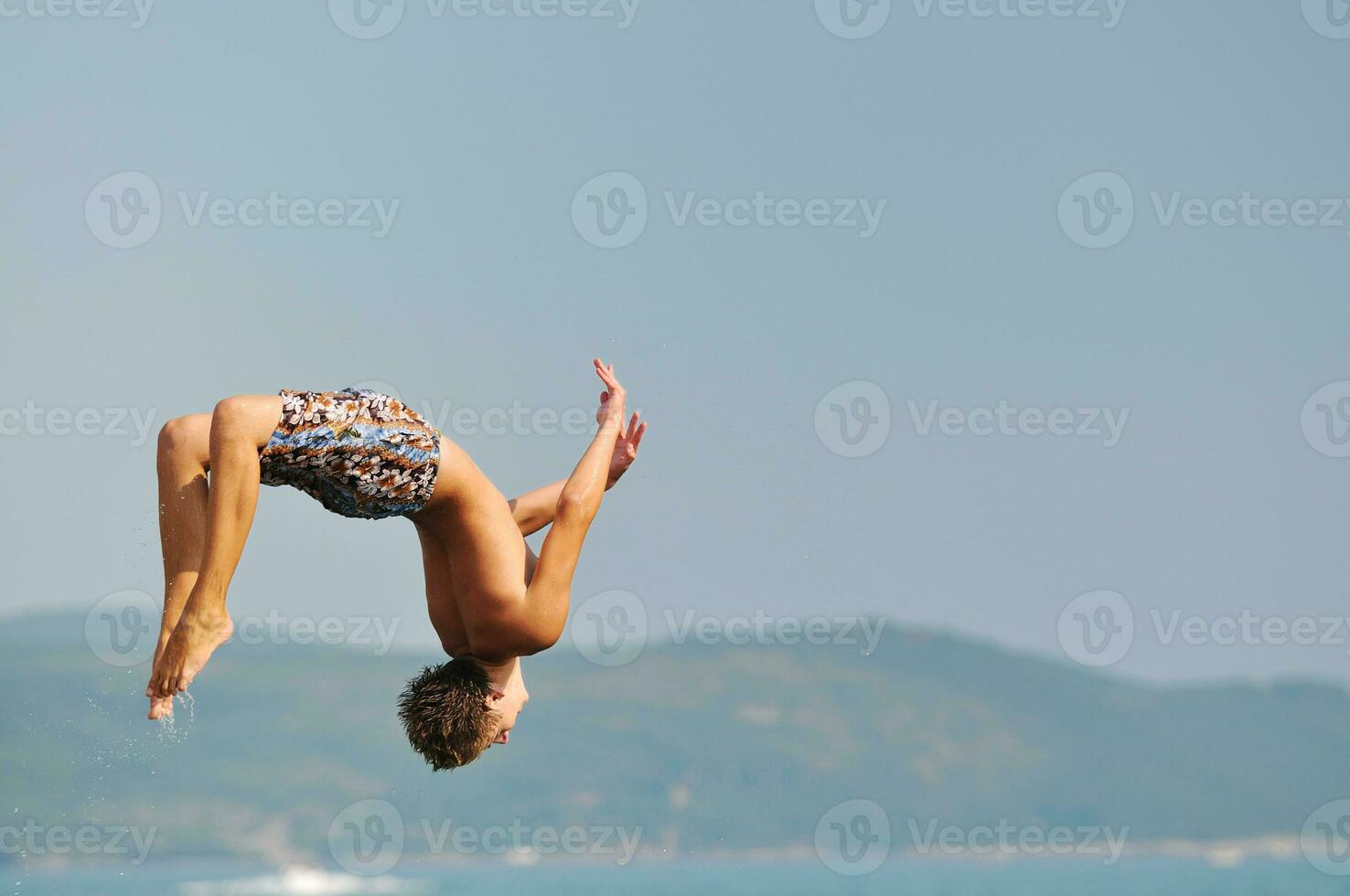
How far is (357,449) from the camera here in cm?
1003

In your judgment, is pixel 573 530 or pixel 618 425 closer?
pixel 573 530

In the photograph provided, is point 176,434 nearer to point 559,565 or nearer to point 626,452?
point 559,565

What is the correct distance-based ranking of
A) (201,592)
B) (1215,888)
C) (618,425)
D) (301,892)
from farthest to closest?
(301,892), (1215,888), (618,425), (201,592)

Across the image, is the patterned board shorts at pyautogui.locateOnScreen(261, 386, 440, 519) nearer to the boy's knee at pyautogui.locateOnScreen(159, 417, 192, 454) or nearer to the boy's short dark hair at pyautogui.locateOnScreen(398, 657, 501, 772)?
the boy's knee at pyautogui.locateOnScreen(159, 417, 192, 454)

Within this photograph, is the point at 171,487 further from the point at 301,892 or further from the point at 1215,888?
the point at 301,892

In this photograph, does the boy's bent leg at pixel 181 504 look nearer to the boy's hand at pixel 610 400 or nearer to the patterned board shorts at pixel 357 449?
the patterned board shorts at pixel 357 449

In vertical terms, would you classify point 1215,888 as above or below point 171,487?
below

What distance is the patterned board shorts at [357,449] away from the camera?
991cm

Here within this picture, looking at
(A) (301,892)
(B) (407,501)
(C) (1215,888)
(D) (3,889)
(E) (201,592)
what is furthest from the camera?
(A) (301,892)

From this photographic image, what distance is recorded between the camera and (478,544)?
34.1 feet

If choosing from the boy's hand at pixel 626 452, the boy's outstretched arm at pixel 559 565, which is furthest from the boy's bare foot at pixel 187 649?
the boy's hand at pixel 626 452

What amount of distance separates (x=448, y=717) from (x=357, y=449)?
1647mm

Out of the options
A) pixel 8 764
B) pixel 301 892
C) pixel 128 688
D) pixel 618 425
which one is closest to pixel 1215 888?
pixel 301 892

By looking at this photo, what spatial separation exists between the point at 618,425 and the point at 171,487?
9.44ft
